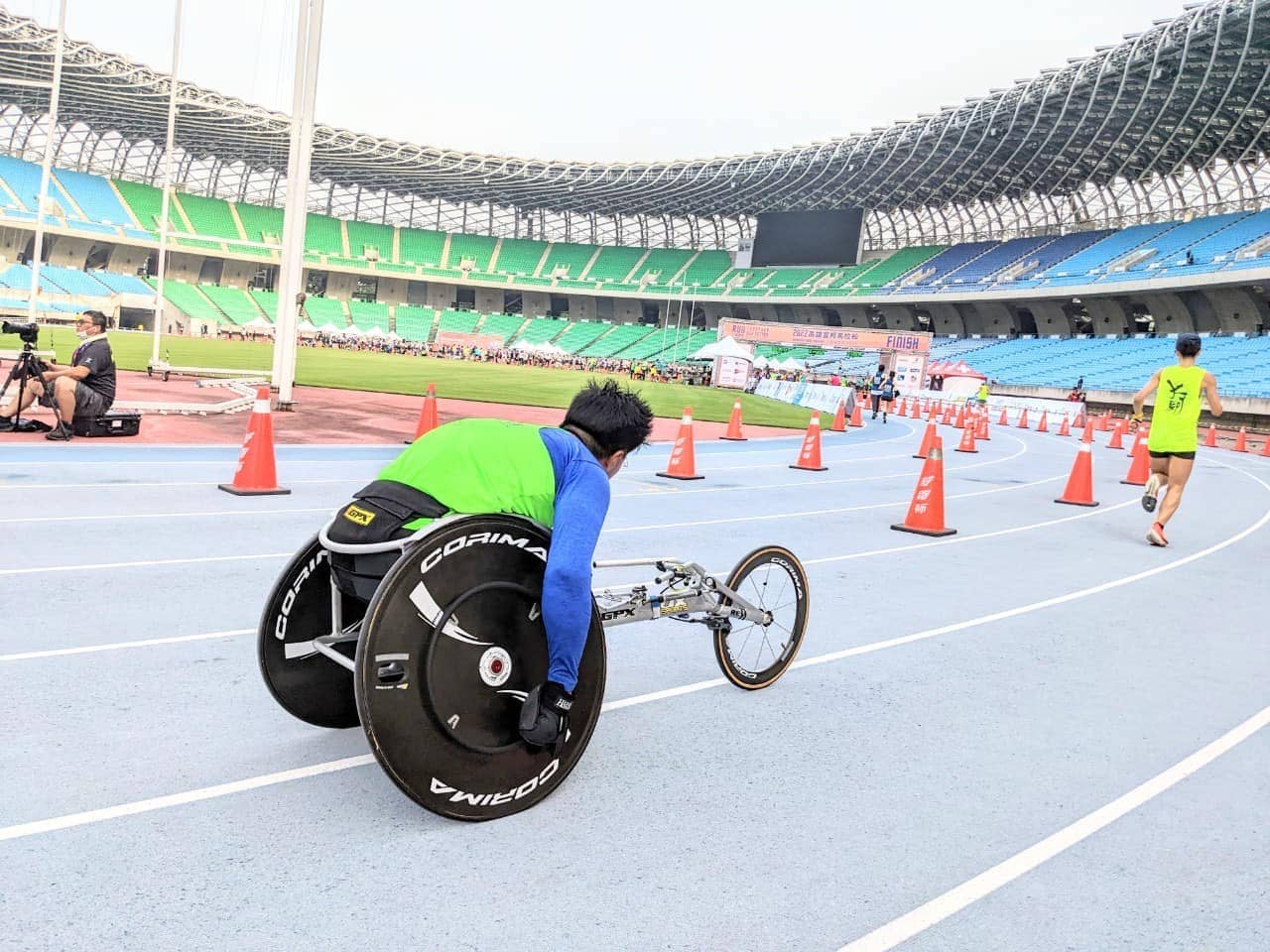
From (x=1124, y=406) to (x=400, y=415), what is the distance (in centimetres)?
3374

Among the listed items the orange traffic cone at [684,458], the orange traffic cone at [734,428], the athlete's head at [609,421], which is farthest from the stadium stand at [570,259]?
the athlete's head at [609,421]

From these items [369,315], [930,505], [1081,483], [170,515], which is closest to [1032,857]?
[930,505]

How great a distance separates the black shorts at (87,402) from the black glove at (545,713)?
1056cm

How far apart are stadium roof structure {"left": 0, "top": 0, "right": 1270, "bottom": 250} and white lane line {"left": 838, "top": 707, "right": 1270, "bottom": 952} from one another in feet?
127

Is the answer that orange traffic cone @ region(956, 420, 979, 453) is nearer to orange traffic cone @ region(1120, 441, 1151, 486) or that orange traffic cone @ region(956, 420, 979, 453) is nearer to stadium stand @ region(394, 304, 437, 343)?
orange traffic cone @ region(1120, 441, 1151, 486)

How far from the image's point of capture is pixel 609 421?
3.30 m

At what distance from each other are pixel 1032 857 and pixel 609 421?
2.03 meters

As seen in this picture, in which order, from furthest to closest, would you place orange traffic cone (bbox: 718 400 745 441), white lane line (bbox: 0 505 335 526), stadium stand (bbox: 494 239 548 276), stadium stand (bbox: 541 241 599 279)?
stadium stand (bbox: 541 241 599 279) → stadium stand (bbox: 494 239 548 276) → orange traffic cone (bbox: 718 400 745 441) → white lane line (bbox: 0 505 335 526)

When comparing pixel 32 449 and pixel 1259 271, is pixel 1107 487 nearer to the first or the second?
pixel 32 449

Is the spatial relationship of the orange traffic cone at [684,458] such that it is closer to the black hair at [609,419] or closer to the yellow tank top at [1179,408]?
the yellow tank top at [1179,408]

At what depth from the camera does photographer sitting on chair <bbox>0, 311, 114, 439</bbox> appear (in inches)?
430

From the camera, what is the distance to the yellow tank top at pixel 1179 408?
970 cm

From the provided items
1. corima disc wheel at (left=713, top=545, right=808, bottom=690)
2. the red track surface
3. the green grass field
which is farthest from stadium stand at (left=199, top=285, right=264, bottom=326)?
corima disc wheel at (left=713, top=545, right=808, bottom=690)

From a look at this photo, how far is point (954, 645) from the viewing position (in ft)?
18.8
